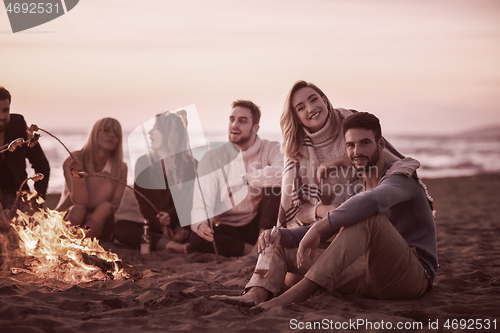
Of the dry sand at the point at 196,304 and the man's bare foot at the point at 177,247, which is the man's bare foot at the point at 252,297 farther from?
the man's bare foot at the point at 177,247

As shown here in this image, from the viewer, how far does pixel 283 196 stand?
356 centimetres

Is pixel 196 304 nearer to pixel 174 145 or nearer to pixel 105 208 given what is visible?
pixel 105 208

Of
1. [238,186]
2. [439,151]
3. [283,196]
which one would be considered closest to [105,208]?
[238,186]

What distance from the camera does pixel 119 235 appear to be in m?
5.18

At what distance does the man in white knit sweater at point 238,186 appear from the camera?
15.4 feet

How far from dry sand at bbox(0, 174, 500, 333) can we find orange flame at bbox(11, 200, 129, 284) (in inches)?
5.2

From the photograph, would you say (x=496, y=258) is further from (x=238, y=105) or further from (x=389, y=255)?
(x=238, y=105)

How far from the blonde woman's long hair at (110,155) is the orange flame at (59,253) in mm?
1405

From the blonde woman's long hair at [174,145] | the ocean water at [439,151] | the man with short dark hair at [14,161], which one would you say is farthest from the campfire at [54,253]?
the ocean water at [439,151]

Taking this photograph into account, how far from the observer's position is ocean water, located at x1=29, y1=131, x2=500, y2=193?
17625 millimetres

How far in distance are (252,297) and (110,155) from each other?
2986 mm

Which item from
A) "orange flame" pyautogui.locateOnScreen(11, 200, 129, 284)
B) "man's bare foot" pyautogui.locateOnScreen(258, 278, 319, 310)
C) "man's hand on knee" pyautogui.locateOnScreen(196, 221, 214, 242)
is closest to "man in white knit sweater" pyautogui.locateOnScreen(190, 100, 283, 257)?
"man's hand on knee" pyautogui.locateOnScreen(196, 221, 214, 242)

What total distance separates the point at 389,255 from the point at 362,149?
0.63 m

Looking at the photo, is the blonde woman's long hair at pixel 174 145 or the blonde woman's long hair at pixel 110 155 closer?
the blonde woman's long hair at pixel 110 155
